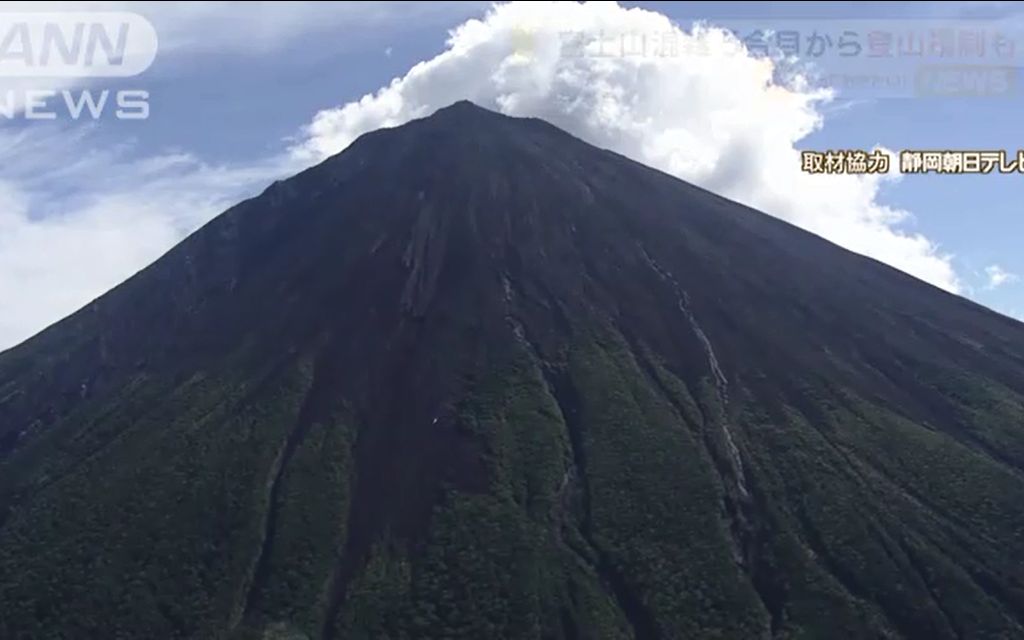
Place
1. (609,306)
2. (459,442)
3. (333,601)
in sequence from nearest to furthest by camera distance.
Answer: (333,601) → (459,442) → (609,306)

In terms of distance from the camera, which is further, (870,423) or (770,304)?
(770,304)

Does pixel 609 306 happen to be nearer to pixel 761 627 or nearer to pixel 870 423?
pixel 870 423

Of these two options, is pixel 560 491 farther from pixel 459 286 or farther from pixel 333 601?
pixel 459 286

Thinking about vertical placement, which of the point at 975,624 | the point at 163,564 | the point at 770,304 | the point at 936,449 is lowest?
the point at 975,624

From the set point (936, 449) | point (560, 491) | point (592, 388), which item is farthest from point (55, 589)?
point (936, 449)

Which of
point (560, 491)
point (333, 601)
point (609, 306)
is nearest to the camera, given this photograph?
point (333, 601)

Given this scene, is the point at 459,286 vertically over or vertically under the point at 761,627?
over
